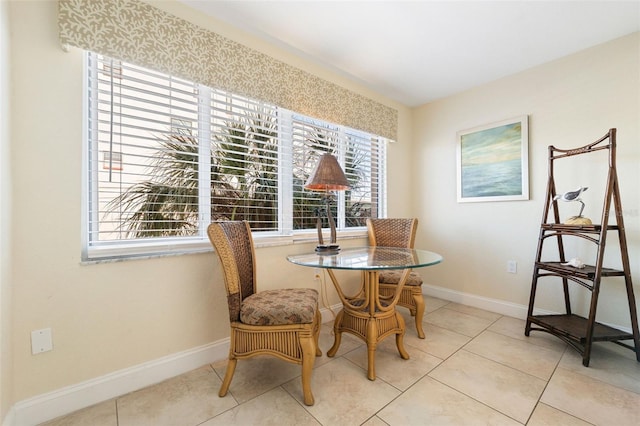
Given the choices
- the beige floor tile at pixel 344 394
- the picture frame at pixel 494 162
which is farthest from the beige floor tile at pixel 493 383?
the picture frame at pixel 494 162

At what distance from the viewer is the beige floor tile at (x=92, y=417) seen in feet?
4.17

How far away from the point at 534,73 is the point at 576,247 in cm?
159

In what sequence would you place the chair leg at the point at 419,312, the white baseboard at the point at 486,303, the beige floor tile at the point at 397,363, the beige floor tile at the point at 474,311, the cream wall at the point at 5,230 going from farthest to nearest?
the beige floor tile at the point at 474,311, the white baseboard at the point at 486,303, the chair leg at the point at 419,312, the beige floor tile at the point at 397,363, the cream wall at the point at 5,230

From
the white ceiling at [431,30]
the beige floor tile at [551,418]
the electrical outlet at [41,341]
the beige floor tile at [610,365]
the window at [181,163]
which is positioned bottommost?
the beige floor tile at [551,418]

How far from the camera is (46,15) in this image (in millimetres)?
1303

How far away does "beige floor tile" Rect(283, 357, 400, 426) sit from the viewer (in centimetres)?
129

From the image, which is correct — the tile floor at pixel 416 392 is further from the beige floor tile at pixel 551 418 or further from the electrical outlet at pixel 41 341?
the electrical outlet at pixel 41 341

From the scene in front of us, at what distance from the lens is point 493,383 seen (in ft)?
5.05

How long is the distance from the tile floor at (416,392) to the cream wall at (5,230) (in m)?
0.32

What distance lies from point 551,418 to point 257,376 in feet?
5.07

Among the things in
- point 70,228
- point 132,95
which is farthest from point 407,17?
point 70,228

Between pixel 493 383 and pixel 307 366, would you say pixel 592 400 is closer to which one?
pixel 493 383

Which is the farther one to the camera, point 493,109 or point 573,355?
point 493,109

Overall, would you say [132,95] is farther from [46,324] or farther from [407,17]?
[407,17]
